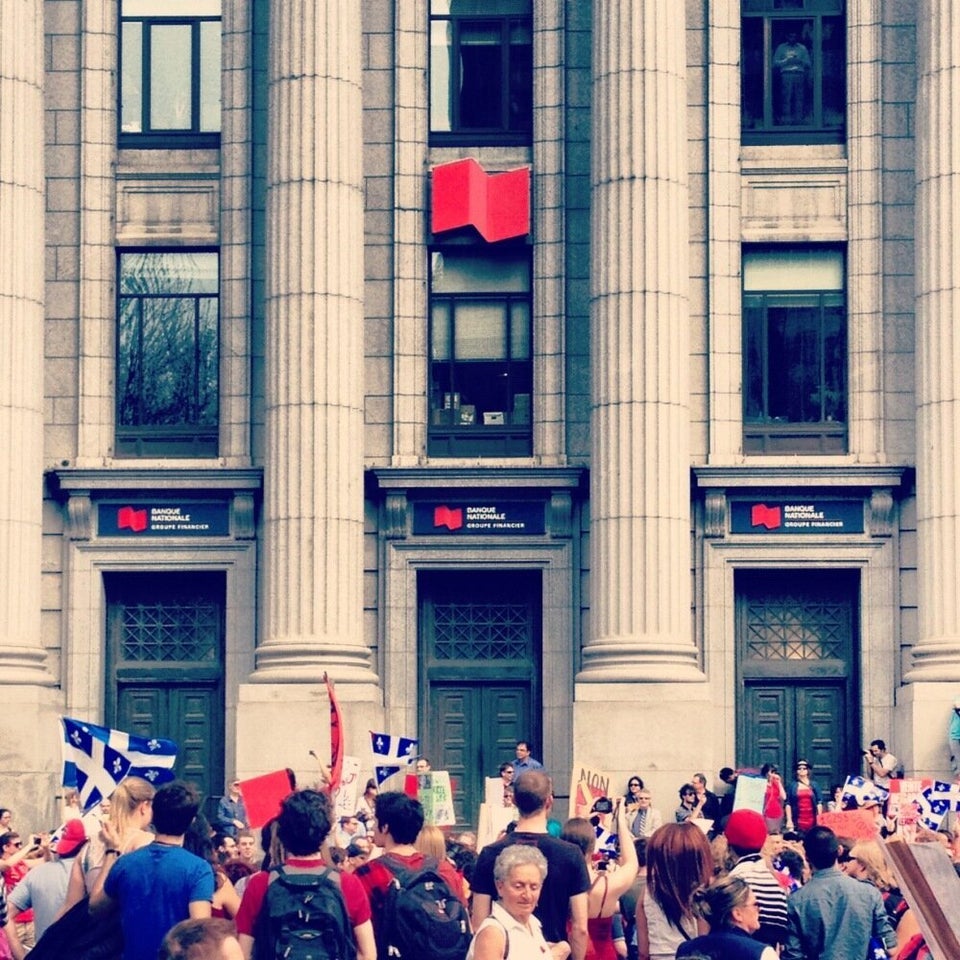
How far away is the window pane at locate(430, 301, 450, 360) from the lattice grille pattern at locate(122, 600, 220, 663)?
4682mm

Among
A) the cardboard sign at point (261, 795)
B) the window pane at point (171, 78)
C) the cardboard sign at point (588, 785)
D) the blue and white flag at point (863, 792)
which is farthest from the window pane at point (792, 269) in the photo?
the cardboard sign at point (261, 795)

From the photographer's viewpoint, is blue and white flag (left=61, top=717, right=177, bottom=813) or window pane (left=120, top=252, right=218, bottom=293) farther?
window pane (left=120, top=252, right=218, bottom=293)

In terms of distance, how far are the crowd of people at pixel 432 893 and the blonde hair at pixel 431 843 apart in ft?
0.03

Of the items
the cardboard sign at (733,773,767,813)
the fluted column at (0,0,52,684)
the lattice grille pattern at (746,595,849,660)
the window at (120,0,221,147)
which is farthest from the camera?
the window at (120,0,221,147)

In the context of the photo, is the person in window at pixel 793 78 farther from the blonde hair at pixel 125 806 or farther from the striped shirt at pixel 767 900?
the blonde hair at pixel 125 806

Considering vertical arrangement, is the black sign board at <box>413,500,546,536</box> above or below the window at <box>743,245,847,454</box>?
below

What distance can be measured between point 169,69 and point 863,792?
15197mm

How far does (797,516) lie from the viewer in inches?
1489

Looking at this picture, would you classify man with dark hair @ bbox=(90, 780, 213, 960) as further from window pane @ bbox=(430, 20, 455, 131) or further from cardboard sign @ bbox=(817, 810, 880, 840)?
window pane @ bbox=(430, 20, 455, 131)

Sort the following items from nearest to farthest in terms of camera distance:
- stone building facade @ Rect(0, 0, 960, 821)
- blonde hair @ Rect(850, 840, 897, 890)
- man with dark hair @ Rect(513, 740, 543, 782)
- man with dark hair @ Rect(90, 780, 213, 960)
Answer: man with dark hair @ Rect(90, 780, 213, 960)
blonde hair @ Rect(850, 840, 897, 890)
man with dark hair @ Rect(513, 740, 543, 782)
stone building facade @ Rect(0, 0, 960, 821)

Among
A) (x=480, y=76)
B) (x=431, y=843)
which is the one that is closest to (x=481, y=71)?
(x=480, y=76)

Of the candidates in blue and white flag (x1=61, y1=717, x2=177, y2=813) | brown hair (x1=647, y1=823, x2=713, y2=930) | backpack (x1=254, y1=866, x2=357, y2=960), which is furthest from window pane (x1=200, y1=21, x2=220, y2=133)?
backpack (x1=254, y1=866, x2=357, y2=960)

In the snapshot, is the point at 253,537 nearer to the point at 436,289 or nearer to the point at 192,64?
the point at 436,289

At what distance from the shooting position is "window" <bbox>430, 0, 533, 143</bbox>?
1522 inches
